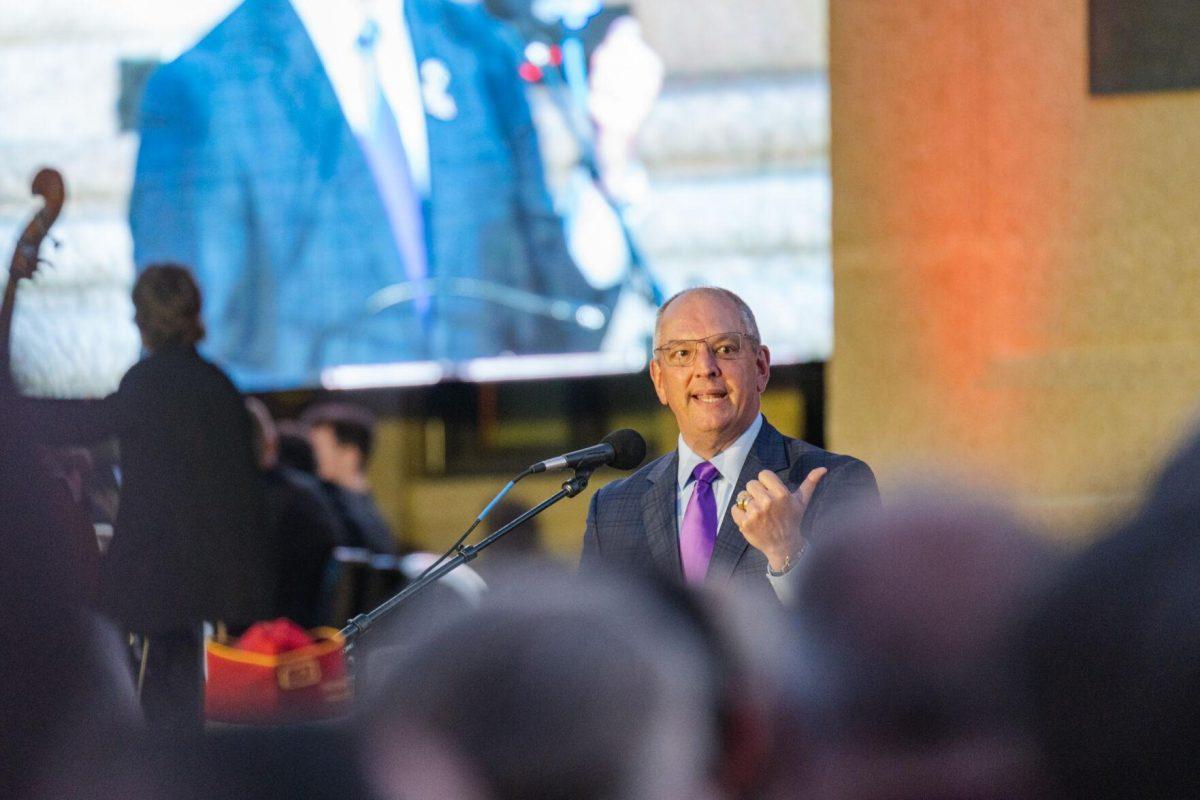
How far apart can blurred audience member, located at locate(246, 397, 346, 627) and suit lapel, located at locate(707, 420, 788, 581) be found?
3.09 meters

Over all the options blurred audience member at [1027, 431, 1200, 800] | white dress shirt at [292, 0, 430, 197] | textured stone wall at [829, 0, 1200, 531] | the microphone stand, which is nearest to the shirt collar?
the microphone stand

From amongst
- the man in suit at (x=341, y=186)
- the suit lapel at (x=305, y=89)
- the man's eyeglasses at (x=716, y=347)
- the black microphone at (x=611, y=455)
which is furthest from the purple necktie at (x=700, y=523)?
the suit lapel at (x=305, y=89)

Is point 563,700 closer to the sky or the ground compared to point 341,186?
closer to the ground

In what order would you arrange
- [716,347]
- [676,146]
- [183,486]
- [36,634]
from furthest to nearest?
[676,146] → [183,486] → [716,347] → [36,634]

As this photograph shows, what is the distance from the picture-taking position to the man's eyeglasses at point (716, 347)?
2.79 metres

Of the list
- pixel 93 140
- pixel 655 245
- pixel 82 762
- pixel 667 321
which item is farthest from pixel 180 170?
pixel 82 762

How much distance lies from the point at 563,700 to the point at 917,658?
0.53ft

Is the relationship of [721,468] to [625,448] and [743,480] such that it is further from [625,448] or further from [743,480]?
[625,448]

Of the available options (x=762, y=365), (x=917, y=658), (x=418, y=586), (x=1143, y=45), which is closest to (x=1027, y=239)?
(x=1143, y=45)

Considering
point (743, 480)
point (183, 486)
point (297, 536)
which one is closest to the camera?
point (743, 480)

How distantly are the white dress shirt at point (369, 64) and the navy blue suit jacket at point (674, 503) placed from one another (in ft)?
12.6

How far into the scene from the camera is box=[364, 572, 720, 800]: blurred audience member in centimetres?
69

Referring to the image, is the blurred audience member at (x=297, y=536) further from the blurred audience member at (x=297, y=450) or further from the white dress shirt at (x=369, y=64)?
the white dress shirt at (x=369, y=64)

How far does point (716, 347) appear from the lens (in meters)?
2.79
